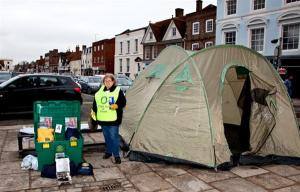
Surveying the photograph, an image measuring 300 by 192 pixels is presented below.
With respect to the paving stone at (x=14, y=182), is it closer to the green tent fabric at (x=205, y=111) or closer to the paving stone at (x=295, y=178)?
the green tent fabric at (x=205, y=111)

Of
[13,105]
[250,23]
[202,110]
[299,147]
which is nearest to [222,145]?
[202,110]

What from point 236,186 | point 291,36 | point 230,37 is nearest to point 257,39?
point 230,37

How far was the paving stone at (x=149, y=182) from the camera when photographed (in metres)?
5.17

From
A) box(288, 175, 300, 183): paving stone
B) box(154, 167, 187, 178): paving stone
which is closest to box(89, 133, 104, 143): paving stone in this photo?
box(154, 167, 187, 178): paving stone

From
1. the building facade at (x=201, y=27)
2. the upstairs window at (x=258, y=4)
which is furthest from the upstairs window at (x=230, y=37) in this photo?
the building facade at (x=201, y=27)

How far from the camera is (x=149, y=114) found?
6.60m

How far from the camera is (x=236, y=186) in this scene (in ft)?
17.5

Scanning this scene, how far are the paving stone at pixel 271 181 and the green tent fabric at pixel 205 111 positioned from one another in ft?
2.10

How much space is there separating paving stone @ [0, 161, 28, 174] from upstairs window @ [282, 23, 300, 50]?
2171cm

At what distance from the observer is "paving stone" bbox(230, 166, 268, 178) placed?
5918 mm

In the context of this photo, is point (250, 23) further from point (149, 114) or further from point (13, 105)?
point (149, 114)

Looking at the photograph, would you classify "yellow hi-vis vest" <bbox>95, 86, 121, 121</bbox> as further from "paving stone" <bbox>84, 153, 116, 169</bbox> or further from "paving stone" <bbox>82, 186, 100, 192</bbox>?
"paving stone" <bbox>82, 186, 100, 192</bbox>

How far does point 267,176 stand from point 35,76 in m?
9.25

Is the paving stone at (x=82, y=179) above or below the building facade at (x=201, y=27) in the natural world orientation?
below
